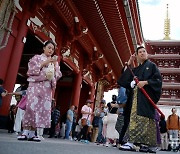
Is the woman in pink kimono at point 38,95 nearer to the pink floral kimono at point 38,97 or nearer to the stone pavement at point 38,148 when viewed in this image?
the pink floral kimono at point 38,97

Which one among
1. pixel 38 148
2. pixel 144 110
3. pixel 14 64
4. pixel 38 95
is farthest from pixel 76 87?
pixel 38 148

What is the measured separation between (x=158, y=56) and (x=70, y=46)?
19.3 m

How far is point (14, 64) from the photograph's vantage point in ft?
21.3

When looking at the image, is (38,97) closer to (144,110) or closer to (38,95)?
(38,95)

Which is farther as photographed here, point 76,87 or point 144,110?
point 76,87

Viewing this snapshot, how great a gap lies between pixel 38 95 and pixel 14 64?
2.96 meters

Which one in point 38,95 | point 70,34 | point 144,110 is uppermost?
point 70,34

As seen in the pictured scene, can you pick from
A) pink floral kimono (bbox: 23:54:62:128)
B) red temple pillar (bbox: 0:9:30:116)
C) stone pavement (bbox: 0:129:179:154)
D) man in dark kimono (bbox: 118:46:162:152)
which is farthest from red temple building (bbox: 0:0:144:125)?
man in dark kimono (bbox: 118:46:162:152)

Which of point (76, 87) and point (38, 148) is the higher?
point (76, 87)

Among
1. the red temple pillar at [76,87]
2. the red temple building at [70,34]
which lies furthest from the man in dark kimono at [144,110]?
the red temple pillar at [76,87]

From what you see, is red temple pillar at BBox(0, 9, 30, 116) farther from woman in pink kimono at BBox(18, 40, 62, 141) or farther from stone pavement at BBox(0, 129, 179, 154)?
stone pavement at BBox(0, 129, 179, 154)

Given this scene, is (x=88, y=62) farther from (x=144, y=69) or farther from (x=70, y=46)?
(x=144, y=69)

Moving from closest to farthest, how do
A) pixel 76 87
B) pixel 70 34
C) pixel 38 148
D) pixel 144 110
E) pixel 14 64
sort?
pixel 38 148
pixel 144 110
pixel 14 64
pixel 70 34
pixel 76 87

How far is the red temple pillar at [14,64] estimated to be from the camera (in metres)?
6.31
